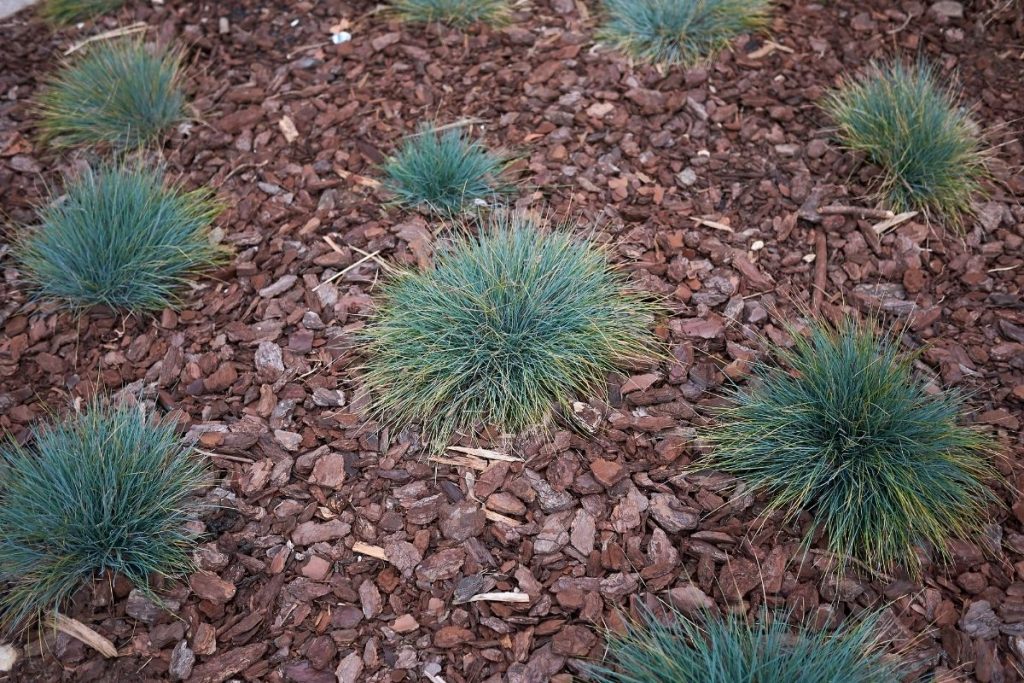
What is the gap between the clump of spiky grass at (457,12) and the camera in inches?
161

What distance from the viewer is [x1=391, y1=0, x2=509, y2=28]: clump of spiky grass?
4.08 m

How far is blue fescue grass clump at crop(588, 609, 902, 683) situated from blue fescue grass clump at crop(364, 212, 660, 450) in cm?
79

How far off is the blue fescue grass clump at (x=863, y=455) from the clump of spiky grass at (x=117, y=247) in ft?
7.11

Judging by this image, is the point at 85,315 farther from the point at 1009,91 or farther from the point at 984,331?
the point at 1009,91

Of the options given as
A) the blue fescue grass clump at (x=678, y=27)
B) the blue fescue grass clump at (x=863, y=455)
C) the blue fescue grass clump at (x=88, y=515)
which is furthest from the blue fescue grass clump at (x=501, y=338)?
the blue fescue grass clump at (x=678, y=27)

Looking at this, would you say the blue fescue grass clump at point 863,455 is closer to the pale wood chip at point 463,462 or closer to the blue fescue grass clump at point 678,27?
the pale wood chip at point 463,462

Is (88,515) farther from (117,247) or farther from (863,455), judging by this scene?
(863,455)

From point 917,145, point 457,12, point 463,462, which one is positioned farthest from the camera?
point 457,12

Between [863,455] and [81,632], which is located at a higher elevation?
[863,455]

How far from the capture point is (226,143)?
3727mm

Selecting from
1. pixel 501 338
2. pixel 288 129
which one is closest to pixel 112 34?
pixel 288 129

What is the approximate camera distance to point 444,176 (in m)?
3.29

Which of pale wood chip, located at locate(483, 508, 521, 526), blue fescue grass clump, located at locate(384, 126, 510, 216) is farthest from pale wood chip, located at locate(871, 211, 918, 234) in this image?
pale wood chip, located at locate(483, 508, 521, 526)

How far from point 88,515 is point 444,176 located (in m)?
1.81
